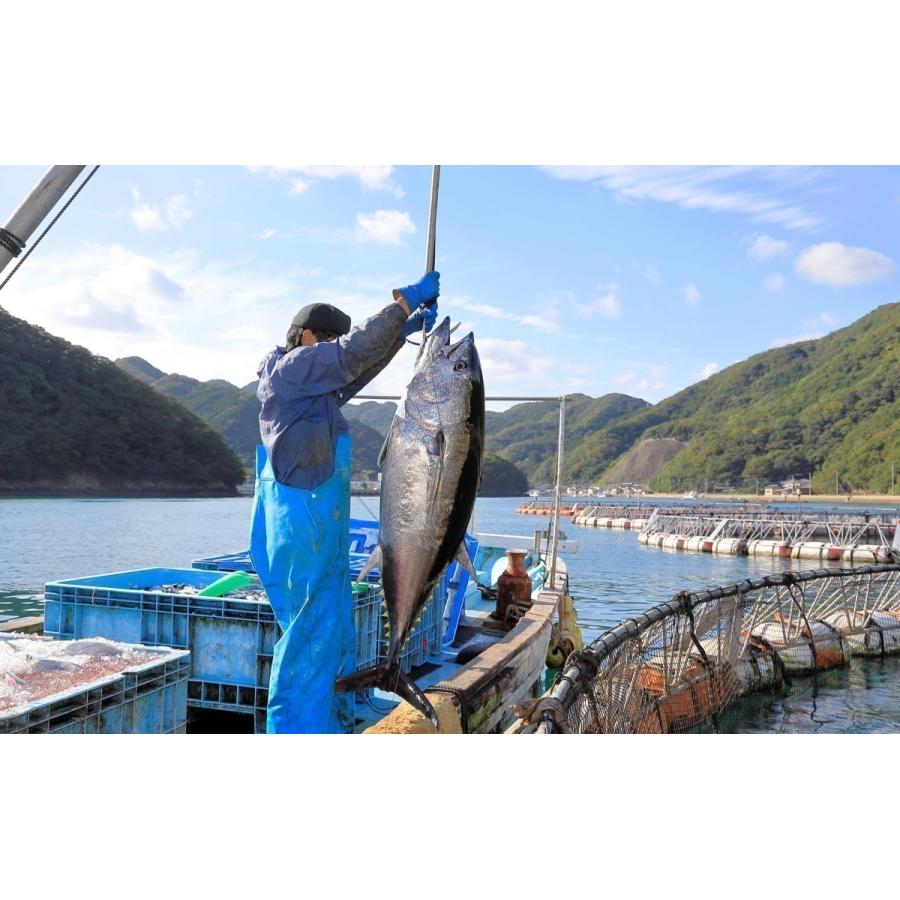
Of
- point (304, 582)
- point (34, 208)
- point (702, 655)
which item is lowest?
point (702, 655)

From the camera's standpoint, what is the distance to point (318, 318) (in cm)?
319

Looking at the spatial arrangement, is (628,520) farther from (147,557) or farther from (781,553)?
(147,557)

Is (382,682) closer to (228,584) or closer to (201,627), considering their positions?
(201,627)

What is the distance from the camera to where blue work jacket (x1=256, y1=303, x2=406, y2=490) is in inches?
113

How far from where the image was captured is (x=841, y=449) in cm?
12194

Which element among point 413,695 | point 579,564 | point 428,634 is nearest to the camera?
point 413,695

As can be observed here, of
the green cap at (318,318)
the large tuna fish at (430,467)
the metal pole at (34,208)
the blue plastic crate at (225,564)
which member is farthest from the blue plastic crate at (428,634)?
the metal pole at (34,208)

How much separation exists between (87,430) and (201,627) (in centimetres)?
8319

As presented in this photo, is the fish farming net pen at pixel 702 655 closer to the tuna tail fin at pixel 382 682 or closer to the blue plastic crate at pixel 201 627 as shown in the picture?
the tuna tail fin at pixel 382 682

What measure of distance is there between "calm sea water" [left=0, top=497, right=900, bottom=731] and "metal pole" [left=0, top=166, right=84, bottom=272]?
11.2 feet

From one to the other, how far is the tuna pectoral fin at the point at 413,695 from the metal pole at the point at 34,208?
2.72 metres

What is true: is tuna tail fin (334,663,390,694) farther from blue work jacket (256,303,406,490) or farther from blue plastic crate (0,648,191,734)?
blue plastic crate (0,648,191,734)

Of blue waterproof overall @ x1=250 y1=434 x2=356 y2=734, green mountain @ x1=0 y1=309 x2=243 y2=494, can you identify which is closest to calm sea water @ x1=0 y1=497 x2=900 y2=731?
blue waterproof overall @ x1=250 y1=434 x2=356 y2=734

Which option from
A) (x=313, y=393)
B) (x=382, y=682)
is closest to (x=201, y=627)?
(x=382, y=682)
